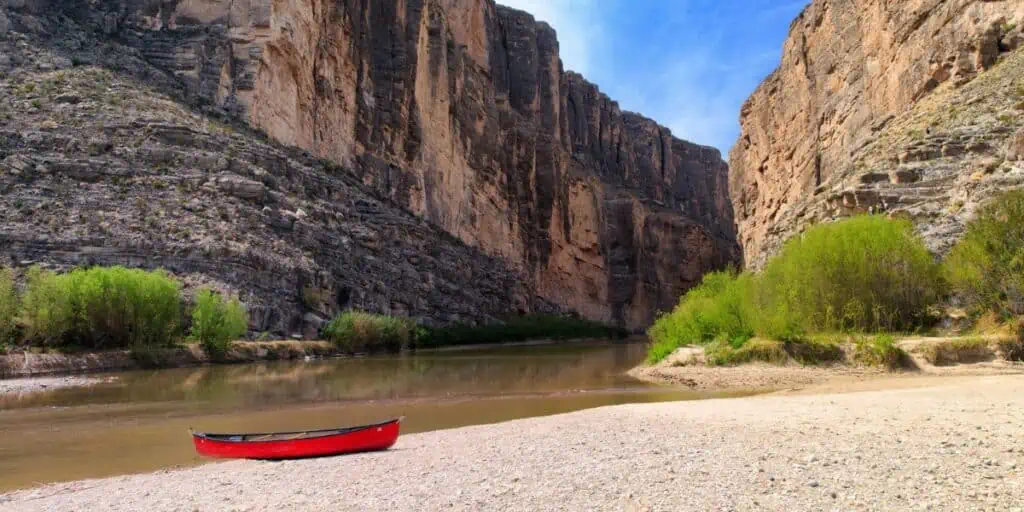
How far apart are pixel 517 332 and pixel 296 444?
4716 centimetres

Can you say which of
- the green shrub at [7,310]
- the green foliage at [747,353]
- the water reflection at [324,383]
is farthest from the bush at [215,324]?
the green foliage at [747,353]

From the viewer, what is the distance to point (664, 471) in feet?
22.2

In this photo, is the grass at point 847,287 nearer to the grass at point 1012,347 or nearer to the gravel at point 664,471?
the grass at point 1012,347

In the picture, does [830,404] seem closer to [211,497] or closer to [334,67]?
[211,497]

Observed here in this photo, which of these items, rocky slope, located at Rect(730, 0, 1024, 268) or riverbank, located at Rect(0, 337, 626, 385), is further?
riverbank, located at Rect(0, 337, 626, 385)

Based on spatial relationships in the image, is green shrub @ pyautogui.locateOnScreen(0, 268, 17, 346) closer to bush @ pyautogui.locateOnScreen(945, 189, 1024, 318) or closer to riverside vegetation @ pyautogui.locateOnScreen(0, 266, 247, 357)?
riverside vegetation @ pyautogui.locateOnScreen(0, 266, 247, 357)

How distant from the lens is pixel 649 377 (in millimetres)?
21359

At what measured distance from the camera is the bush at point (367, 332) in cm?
3572

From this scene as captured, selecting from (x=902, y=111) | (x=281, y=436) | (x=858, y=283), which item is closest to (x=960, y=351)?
(x=858, y=283)

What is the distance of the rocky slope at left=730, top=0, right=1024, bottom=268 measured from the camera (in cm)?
2195

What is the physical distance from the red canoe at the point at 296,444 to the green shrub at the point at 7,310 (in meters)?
19.3

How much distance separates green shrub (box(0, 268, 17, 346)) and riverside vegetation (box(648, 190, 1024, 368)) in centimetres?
2367

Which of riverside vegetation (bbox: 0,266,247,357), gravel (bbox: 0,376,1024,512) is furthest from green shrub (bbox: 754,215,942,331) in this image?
riverside vegetation (bbox: 0,266,247,357)

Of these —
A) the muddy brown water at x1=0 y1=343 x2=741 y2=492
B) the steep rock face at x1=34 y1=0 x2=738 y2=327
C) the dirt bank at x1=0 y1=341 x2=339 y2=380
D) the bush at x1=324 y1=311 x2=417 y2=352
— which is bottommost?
the muddy brown water at x1=0 y1=343 x2=741 y2=492
